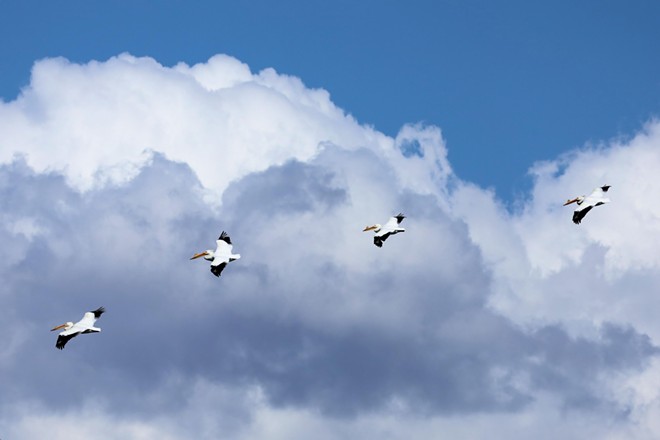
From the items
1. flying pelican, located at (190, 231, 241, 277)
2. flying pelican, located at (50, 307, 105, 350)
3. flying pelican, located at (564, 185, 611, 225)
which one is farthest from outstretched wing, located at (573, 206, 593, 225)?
flying pelican, located at (50, 307, 105, 350)

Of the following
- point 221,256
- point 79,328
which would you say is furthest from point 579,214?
point 79,328

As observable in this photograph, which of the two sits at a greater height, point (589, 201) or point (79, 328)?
point (589, 201)

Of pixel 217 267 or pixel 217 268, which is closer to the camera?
pixel 217 268

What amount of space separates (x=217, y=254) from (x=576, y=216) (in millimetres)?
58175

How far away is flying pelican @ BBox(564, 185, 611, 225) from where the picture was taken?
18600cm

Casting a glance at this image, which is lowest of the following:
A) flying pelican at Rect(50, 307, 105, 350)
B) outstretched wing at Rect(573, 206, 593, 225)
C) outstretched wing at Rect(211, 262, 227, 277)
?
flying pelican at Rect(50, 307, 105, 350)

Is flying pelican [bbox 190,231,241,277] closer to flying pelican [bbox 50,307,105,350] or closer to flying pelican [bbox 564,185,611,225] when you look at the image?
flying pelican [bbox 50,307,105,350]

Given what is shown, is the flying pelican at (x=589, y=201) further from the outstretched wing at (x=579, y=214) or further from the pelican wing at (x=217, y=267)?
the pelican wing at (x=217, y=267)

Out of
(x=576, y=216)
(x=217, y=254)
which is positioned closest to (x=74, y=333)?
(x=217, y=254)

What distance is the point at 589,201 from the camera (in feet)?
616

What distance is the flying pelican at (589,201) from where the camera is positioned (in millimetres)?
186000

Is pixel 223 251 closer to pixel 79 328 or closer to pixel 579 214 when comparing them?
pixel 79 328

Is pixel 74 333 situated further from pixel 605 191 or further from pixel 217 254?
pixel 605 191

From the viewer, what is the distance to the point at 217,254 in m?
193
